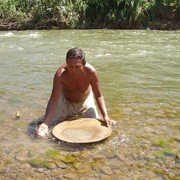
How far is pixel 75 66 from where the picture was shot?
Result: 13.6 feet

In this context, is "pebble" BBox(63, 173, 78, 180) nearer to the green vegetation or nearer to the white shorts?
the white shorts

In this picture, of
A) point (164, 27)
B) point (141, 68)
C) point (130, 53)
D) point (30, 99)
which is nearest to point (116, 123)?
point (30, 99)

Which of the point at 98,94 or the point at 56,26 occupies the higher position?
the point at 98,94

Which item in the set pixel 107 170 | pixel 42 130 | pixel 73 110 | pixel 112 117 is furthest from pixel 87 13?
pixel 107 170

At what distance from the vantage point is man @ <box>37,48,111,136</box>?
417 cm

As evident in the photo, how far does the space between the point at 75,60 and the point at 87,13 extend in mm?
15877

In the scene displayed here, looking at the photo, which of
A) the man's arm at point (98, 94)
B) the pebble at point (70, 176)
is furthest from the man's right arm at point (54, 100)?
the pebble at point (70, 176)

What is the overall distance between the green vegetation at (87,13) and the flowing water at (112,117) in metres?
8.41

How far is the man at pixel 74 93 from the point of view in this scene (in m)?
4.17

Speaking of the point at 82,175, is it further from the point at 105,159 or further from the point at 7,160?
the point at 7,160

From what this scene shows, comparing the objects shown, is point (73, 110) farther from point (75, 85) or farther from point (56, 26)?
point (56, 26)

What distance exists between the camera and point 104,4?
19.8 m

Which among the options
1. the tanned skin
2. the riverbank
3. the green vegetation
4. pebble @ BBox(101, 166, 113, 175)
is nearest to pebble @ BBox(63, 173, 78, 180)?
pebble @ BBox(101, 166, 113, 175)

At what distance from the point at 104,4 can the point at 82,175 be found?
17.1 m
